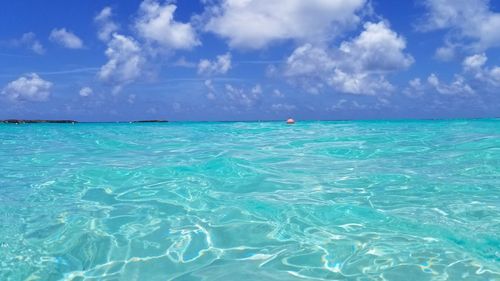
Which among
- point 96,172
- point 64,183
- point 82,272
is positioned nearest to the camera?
point 82,272

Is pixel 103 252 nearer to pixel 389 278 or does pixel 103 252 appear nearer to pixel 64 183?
pixel 389 278

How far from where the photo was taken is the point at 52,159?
11203 mm

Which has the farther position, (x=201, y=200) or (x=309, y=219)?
(x=201, y=200)

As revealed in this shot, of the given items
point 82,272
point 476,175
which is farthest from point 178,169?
point 476,175

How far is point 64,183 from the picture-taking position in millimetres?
7242

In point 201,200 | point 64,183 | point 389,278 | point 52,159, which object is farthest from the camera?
point 52,159

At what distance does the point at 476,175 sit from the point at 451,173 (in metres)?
0.43

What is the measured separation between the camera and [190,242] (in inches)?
160

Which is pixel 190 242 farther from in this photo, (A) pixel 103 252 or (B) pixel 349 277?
(B) pixel 349 277

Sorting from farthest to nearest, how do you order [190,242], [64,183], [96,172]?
[96,172] < [64,183] < [190,242]

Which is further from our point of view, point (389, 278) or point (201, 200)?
point (201, 200)

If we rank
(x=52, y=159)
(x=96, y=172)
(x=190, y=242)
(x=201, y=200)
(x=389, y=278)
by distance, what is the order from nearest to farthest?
1. (x=389, y=278)
2. (x=190, y=242)
3. (x=201, y=200)
4. (x=96, y=172)
5. (x=52, y=159)

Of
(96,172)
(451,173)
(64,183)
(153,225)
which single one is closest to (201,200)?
(153,225)

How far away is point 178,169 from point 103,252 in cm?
496
